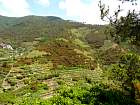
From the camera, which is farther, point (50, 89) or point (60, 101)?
point (50, 89)

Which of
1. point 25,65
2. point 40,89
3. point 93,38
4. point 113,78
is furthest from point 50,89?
point 93,38

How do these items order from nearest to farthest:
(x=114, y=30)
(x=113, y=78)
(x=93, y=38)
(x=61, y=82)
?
(x=114, y=30) → (x=113, y=78) → (x=61, y=82) → (x=93, y=38)

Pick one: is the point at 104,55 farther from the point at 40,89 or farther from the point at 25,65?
the point at 40,89

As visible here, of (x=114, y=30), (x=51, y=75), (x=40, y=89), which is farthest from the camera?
(x=51, y=75)

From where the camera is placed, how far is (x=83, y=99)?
84.4 feet

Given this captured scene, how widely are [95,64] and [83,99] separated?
3036 centimetres

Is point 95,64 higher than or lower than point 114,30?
lower

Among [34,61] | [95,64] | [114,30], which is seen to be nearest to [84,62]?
[95,64]

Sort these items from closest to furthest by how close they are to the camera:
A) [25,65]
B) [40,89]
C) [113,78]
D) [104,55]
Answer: [113,78], [40,89], [25,65], [104,55]

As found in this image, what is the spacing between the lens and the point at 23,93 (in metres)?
33.3

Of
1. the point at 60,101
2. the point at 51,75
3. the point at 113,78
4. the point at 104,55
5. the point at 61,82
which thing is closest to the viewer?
the point at 60,101

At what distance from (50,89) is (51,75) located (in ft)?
33.6

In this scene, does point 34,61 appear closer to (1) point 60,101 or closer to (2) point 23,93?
(2) point 23,93

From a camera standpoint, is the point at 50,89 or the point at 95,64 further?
the point at 95,64
